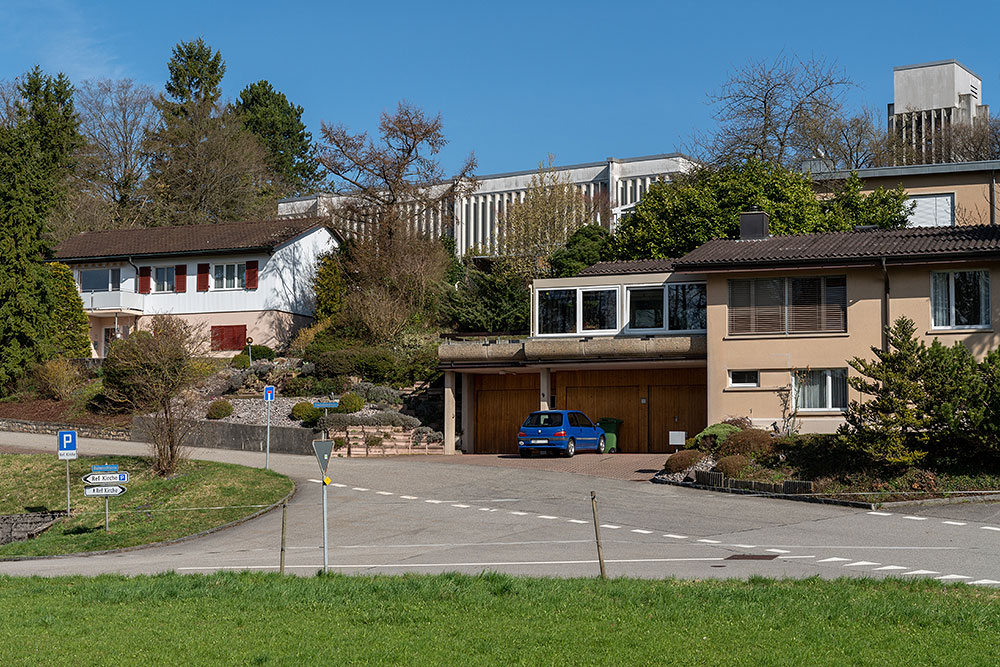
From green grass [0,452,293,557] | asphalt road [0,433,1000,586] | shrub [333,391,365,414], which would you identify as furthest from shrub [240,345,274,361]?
asphalt road [0,433,1000,586]

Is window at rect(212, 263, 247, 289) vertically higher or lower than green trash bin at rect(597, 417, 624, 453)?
higher

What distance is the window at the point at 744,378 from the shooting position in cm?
3431

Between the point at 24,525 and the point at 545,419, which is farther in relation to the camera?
the point at 545,419

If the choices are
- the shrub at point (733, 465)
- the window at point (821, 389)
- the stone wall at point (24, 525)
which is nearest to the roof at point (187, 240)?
the stone wall at point (24, 525)

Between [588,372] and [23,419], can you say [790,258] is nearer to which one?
[588,372]

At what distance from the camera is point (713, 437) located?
30.8 metres

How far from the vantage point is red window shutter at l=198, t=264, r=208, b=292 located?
58.0 metres

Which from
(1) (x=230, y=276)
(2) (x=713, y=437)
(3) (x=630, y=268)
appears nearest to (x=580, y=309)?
(3) (x=630, y=268)

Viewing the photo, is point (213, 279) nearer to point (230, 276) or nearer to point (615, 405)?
point (230, 276)

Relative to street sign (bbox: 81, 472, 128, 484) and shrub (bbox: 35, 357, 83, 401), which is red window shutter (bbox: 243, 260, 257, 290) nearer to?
shrub (bbox: 35, 357, 83, 401)

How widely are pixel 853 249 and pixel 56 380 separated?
31.3 meters

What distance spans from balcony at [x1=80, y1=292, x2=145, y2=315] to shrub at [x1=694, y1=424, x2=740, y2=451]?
36.0 metres

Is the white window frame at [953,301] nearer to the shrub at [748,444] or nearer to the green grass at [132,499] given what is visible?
the shrub at [748,444]

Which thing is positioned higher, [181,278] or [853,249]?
[181,278]
